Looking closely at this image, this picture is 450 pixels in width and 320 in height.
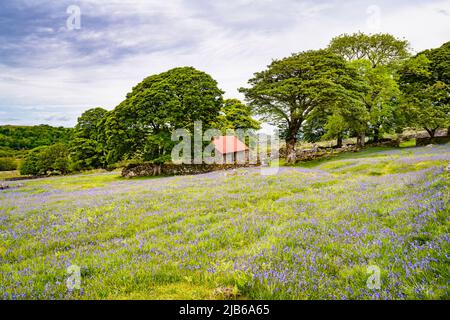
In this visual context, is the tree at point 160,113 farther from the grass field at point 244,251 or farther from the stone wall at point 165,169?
the grass field at point 244,251

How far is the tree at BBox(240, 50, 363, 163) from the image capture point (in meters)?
32.2

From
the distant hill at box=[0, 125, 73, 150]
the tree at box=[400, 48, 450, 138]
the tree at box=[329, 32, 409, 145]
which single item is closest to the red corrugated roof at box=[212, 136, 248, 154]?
the tree at box=[329, 32, 409, 145]

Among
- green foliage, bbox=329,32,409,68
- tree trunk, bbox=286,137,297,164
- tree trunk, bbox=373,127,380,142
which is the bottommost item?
tree trunk, bbox=286,137,297,164

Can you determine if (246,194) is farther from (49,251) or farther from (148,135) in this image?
(148,135)

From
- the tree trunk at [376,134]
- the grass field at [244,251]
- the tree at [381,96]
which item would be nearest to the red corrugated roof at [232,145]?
the tree at [381,96]

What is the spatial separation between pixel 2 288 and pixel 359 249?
285 inches

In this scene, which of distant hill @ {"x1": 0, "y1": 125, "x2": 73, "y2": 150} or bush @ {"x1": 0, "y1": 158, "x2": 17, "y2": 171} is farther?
distant hill @ {"x1": 0, "y1": 125, "x2": 73, "y2": 150}

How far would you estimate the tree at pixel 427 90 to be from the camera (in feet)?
124

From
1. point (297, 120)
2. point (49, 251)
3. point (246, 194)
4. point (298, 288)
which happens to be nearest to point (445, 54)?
point (297, 120)

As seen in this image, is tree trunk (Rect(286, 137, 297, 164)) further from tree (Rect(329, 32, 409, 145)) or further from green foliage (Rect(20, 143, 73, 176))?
green foliage (Rect(20, 143, 73, 176))

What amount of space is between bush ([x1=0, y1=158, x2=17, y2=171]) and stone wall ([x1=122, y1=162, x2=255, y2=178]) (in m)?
79.2

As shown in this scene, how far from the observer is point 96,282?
4.89 m

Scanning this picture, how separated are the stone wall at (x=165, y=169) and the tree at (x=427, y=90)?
90.6ft

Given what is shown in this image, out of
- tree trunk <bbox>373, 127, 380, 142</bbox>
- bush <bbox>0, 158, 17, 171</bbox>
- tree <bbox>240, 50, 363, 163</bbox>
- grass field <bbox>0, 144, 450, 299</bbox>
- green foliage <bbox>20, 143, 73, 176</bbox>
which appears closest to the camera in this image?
grass field <bbox>0, 144, 450, 299</bbox>
